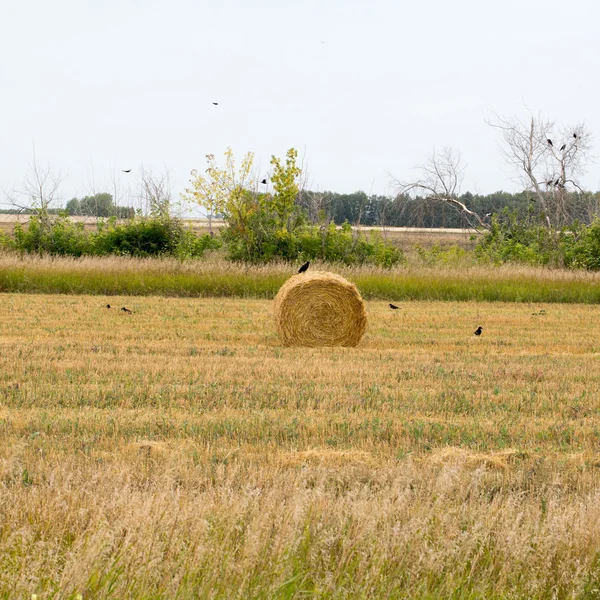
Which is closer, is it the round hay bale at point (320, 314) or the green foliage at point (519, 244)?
the round hay bale at point (320, 314)

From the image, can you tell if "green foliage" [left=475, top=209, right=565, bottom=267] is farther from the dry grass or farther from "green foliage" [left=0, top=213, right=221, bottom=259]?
the dry grass

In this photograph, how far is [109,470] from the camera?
5586mm

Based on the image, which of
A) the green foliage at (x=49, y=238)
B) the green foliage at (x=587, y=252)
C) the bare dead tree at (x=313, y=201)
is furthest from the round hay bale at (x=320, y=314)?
the bare dead tree at (x=313, y=201)

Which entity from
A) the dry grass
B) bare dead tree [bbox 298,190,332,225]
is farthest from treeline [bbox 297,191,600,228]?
the dry grass

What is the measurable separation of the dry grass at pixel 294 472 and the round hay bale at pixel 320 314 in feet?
3.72

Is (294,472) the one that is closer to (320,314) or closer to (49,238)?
(320,314)

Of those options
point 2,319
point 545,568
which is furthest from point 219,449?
point 2,319

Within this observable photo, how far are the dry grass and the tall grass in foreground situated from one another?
960 centimetres

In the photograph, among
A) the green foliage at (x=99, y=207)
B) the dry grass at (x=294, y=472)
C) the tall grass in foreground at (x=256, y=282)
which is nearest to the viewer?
the dry grass at (x=294, y=472)

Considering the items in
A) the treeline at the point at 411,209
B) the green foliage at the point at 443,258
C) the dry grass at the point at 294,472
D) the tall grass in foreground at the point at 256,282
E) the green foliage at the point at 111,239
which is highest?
the treeline at the point at 411,209

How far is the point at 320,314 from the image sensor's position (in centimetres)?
1466

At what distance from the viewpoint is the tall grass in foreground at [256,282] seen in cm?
2306

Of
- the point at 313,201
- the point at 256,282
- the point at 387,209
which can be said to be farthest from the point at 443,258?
the point at 387,209

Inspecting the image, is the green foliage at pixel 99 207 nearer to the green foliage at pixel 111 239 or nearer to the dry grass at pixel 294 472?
the green foliage at pixel 111 239
